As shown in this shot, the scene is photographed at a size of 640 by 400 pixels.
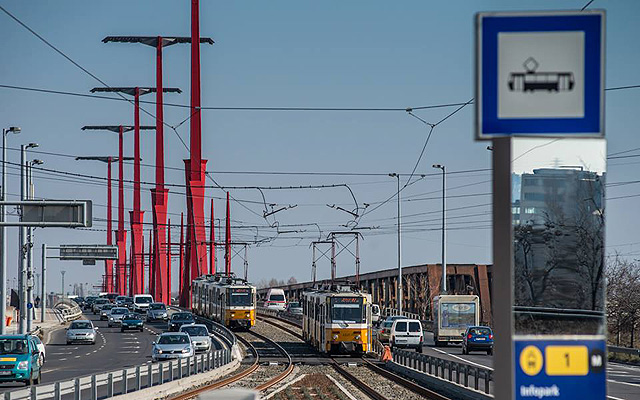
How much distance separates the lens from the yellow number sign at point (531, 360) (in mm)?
7457

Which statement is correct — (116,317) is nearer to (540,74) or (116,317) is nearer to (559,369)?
(559,369)

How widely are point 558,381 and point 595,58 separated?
219 cm

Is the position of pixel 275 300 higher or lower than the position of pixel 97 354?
lower

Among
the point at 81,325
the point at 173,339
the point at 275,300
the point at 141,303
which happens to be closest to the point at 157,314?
the point at 141,303

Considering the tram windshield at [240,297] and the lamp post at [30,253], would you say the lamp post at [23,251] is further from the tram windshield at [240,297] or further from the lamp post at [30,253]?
the tram windshield at [240,297]

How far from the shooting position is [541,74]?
7500mm

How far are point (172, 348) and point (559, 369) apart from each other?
40302 mm

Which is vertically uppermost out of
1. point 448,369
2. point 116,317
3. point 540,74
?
point 540,74

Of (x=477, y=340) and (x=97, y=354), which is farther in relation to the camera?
(x=97, y=354)

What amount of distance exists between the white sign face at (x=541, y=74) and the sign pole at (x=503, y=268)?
0.93ft

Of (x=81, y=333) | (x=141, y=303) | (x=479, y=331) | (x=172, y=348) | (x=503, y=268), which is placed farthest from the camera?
(x=141, y=303)

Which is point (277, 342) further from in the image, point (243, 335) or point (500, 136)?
point (500, 136)

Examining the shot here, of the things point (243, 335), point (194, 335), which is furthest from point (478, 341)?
point (243, 335)

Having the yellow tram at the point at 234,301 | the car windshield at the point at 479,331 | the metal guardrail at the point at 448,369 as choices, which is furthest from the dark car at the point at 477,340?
the yellow tram at the point at 234,301
